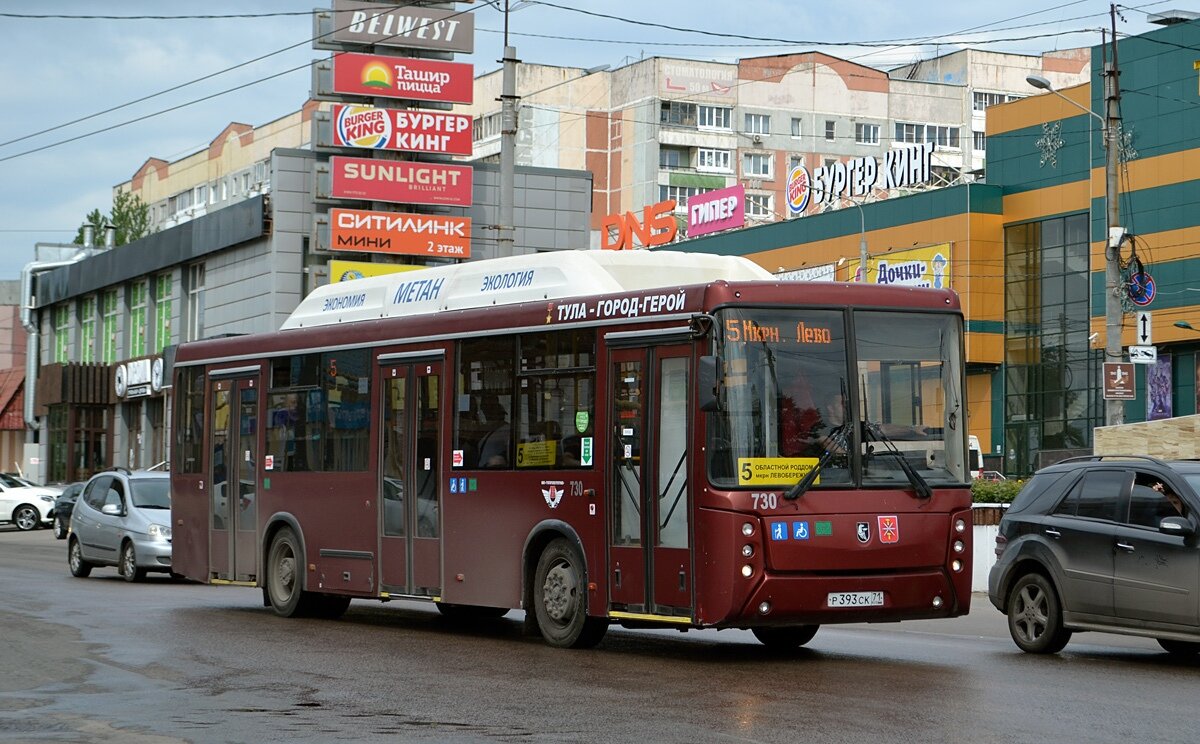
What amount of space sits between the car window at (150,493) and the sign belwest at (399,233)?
31.0 meters

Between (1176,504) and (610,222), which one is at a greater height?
(610,222)

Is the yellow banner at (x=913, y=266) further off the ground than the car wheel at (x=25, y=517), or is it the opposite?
the yellow banner at (x=913, y=266)

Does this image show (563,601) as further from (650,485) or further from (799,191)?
(799,191)

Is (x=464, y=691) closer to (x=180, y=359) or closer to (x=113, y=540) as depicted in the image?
(x=180, y=359)

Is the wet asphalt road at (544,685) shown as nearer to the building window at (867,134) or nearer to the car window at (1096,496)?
the car window at (1096,496)

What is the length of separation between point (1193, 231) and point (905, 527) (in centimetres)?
4627

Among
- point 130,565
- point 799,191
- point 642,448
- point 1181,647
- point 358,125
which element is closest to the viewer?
point 642,448

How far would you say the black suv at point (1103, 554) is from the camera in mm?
14109

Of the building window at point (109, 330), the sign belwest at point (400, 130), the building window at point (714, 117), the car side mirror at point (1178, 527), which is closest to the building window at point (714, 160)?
the building window at point (714, 117)

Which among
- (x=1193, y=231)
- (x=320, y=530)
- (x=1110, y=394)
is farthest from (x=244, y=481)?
(x=1193, y=231)

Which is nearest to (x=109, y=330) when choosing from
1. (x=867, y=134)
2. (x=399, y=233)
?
(x=399, y=233)

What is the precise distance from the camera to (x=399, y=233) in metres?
59.9

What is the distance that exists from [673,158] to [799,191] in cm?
2769

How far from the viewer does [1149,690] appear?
12.3 metres
